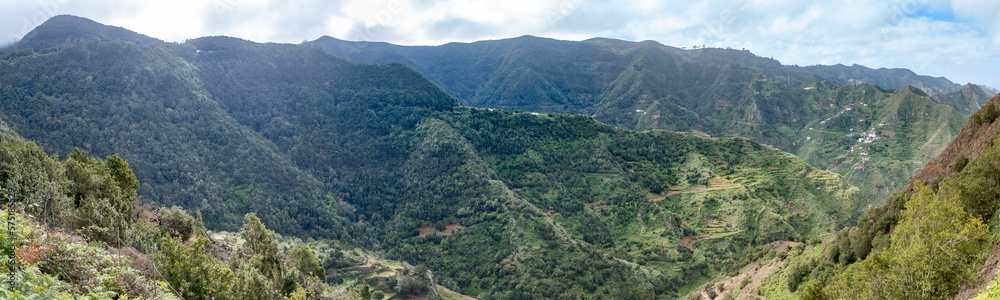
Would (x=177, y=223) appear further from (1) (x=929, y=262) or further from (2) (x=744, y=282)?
(2) (x=744, y=282)

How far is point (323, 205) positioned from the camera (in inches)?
4478

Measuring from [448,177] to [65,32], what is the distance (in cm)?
18663

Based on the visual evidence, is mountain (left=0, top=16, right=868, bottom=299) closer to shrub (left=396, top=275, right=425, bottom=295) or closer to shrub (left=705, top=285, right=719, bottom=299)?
shrub (left=396, top=275, right=425, bottom=295)

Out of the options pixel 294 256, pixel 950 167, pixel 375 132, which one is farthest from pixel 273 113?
pixel 950 167

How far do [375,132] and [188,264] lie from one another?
423 feet

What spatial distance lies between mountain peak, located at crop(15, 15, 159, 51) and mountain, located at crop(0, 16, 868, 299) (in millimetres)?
5750

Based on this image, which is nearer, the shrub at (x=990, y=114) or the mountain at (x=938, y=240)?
the mountain at (x=938, y=240)

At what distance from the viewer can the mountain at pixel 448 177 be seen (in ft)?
259

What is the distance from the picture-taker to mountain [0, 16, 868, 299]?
259 ft

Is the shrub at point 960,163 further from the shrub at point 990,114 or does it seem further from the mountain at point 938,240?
the shrub at point 990,114

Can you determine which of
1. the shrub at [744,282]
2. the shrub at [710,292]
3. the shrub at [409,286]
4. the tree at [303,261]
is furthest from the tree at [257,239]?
the shrub at [710,292]

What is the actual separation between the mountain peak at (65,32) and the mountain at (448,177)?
5750mm

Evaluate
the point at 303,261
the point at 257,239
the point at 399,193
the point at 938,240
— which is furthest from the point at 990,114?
the point at 399,193

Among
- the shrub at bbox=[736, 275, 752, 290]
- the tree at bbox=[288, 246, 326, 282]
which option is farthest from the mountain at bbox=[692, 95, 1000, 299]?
the tree at bbox=[288, 246, 326, 282]
